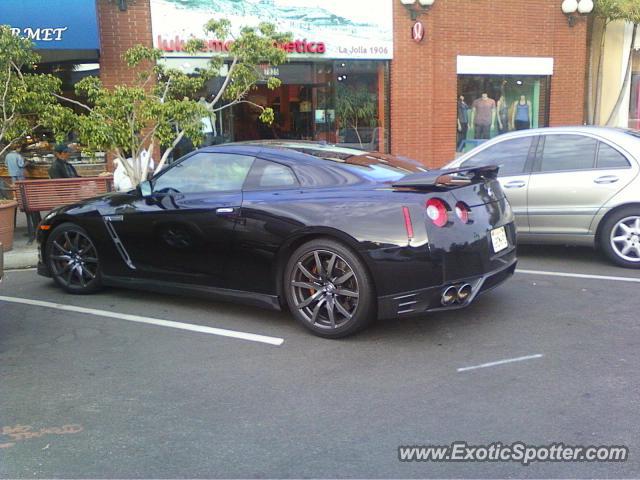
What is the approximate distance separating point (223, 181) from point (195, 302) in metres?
1.25

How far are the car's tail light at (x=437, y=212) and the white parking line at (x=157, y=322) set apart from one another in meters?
1.50

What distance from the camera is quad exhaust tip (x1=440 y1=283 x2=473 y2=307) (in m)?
4.49

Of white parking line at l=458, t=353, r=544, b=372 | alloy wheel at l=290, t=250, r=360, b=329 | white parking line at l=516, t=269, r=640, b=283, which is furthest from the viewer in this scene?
white parking line at l=516, t=269, r=640, b=283

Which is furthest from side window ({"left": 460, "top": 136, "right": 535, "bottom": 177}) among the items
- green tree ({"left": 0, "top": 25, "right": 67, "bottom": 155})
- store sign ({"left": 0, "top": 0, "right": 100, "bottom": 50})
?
store sign ({"left": 0, "top": 0, "right": 100, "bottom": 50})

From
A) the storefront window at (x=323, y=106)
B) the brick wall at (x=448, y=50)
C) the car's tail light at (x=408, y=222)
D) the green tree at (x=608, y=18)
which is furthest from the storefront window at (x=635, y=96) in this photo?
the car's tail light at (x=408, y=222)

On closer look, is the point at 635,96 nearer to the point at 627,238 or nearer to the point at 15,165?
the point at 627,238

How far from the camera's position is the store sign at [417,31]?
43.4 feet

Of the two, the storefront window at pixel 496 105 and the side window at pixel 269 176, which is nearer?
the side window at pixel 269 176

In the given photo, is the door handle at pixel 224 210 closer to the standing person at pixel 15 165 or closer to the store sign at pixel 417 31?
the standing person at pixel 15 165

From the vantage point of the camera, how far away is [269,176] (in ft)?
17.0

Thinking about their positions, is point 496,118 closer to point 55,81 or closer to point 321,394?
point 55,81

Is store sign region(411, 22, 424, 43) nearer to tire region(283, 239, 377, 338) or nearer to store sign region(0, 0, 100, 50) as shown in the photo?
store sign region(0, 0, 100, 50)

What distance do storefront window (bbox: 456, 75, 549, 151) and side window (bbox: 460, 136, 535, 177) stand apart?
7.05 meters

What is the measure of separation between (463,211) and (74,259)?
12.7ft
